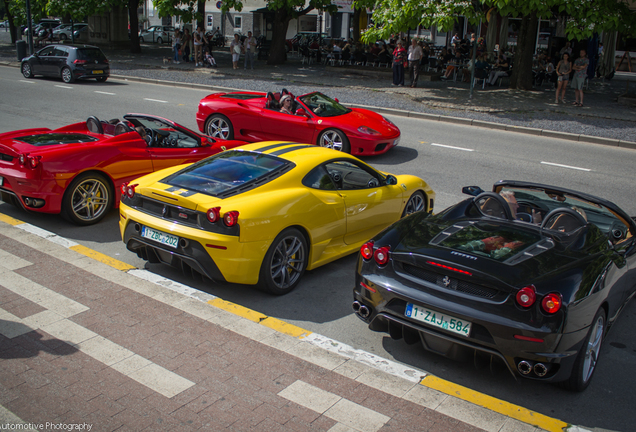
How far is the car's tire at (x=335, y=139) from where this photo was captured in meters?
11.5

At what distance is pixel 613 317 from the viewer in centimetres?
464

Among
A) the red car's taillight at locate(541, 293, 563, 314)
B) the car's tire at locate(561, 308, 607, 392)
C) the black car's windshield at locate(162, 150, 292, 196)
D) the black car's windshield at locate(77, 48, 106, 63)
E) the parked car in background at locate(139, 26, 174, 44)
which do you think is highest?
the parked car in background at locate(139, 26, 174, 44)

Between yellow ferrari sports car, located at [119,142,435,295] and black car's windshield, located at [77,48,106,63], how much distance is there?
61.0ft

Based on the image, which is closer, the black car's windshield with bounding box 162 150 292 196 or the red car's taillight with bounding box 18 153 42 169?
the black car's windshield with bounding box 162 150 292 196

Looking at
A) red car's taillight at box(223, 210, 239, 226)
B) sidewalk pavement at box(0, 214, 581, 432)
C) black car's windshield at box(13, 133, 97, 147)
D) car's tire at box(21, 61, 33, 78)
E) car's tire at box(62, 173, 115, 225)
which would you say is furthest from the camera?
car's tire at box(21, 61, 33, 78)

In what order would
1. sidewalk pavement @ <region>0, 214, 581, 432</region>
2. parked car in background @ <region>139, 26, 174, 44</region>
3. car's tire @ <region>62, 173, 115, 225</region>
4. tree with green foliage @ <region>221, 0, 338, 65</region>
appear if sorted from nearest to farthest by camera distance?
sidewalk pavement @ <region>0, 214, 581, 432</region>, car's tire @ <region>62, 173, 115, 225</region>, tree with green foliage @ <region>221, 0, 338, 65</region>, parked car in background @ <region>139, 26, 174, 44</region>

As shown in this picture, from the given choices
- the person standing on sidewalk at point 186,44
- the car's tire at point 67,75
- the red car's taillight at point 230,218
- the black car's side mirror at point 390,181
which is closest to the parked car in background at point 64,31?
the person standing on sidewalk at point 186,44

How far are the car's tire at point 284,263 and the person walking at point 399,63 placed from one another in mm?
18293

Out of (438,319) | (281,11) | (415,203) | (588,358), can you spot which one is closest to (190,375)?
(438,319)

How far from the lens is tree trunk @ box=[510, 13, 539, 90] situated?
66.6ft

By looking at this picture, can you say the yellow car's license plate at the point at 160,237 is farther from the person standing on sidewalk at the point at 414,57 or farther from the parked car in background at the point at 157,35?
the parked car in background at the point at 157,35

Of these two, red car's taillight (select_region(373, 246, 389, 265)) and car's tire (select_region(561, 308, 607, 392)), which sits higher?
red car's taillight (select_region(373, 246, 389, 265))

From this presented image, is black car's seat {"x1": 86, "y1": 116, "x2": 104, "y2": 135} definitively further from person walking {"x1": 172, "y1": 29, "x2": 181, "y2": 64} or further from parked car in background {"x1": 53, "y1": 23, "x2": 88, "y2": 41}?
parked car in background {"x1": 53, "y1": 23, "x2": 88, "y2": 41}

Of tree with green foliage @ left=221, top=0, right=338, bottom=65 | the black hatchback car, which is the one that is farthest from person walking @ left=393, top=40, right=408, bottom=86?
the black hatchback car
